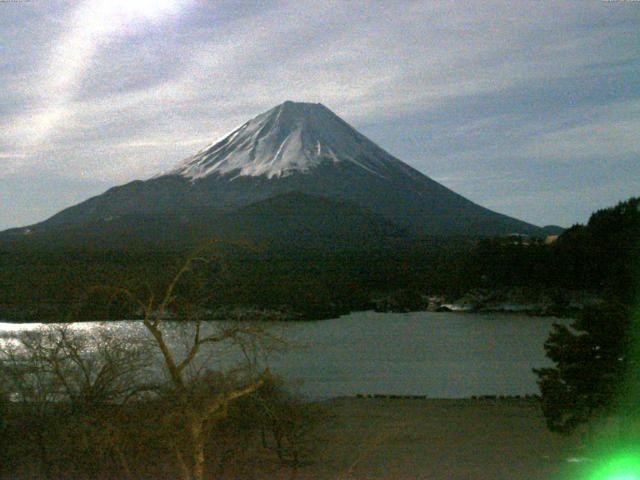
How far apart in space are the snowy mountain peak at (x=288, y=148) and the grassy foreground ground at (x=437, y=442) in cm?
6393

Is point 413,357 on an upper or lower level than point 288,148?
lower

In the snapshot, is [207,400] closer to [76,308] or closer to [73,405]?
[76,308]

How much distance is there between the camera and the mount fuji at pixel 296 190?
65.8 m

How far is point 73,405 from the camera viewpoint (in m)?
7.28

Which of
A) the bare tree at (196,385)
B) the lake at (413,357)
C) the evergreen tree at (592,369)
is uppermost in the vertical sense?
the bare tree at (196,385)

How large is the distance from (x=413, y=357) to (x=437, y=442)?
1274 centimetres

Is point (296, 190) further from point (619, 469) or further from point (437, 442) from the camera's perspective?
point (619, 469)

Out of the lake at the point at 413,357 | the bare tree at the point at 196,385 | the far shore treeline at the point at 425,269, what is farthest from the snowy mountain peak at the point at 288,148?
the bare tree at the point at 196,385

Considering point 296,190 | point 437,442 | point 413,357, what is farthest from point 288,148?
point 437,442

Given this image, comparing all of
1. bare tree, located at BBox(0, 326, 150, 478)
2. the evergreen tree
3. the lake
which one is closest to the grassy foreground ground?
the evergreen tree

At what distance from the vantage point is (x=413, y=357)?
25.0m

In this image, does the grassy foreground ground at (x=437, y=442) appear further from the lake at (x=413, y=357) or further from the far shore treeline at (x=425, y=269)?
the far shore treeline at (x=425, y=269)

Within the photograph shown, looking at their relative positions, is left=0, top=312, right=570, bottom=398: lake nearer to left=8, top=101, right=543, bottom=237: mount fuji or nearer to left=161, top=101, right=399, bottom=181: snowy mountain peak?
left=8, top=101, right=543, bottom=237: mount fuji

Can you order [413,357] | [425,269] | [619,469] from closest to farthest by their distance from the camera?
[619,469] < [413,357] < [425,269]
